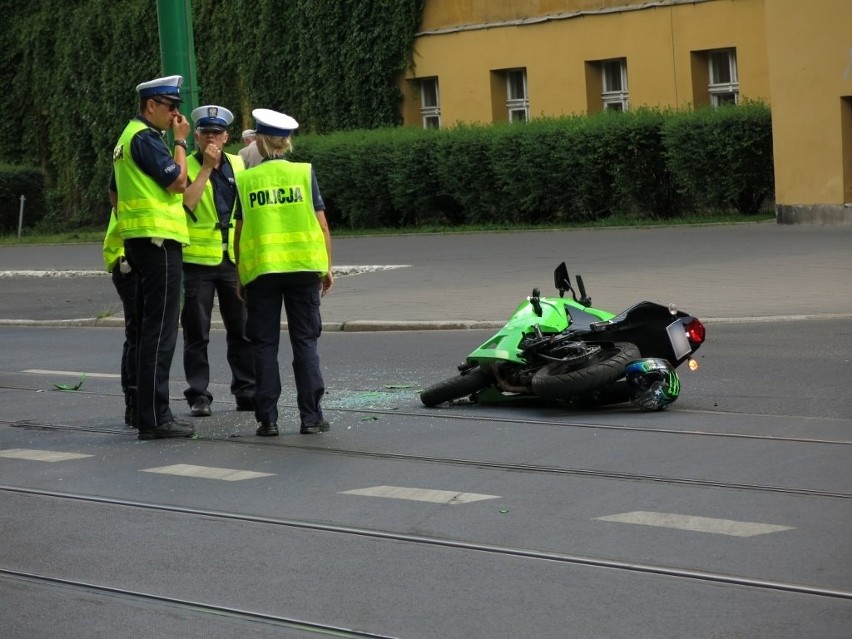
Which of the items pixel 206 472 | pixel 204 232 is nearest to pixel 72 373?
pixel 204 232

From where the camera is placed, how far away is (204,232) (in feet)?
33.8

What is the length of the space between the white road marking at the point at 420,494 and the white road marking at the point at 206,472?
75 cm

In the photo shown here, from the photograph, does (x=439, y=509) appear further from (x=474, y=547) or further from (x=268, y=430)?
(x=268, y=430)

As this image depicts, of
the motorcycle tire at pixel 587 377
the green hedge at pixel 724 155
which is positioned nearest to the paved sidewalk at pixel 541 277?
the green hedge at pixel 724 155

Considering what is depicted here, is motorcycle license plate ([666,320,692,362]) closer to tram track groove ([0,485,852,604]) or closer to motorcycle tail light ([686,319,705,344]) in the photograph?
motorcycle tail light ([686,319,705,344])

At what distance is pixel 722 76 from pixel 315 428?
21.5 metres

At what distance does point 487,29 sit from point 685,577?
2775 cm

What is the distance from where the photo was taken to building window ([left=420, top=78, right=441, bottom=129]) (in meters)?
34.9

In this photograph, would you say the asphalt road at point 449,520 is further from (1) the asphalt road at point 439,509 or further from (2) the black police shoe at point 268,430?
(2) the black police shoe at point 268,430

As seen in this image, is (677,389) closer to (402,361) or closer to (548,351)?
(548,351)

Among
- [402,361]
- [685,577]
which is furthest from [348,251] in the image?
[685,577]

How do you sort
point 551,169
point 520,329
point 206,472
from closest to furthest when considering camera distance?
point 206,472
point 520,329
point 551,169

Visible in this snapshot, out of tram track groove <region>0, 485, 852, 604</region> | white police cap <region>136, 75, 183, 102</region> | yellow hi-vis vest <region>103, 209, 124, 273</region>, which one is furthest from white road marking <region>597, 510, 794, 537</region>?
yellow hi-vis vest <region>103, 209, 124, 273</region>

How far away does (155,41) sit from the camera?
39750mm
